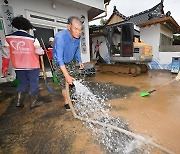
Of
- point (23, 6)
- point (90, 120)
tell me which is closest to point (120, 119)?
point (90, 120)

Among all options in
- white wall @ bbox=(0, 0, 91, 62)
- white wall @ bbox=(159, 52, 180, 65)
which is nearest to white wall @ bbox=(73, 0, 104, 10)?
white wall @ bbox=(0, 0, 91, 62)

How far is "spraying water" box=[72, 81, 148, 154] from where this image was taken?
1862 mm

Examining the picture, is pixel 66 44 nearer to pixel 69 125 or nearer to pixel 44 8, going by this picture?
pixel 69 125

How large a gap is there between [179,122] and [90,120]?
1574 mm

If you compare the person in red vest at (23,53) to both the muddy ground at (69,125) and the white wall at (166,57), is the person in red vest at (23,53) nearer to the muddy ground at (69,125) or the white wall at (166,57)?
the muddy ground at (69,125)

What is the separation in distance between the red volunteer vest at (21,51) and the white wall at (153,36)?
30.6ft

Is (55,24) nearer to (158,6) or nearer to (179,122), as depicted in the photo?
(179,122)

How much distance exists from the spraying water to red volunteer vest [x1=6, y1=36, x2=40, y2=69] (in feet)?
3.74

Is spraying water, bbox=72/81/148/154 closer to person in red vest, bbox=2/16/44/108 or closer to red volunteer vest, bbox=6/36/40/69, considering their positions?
person in red vest, bbox=2/16/44/108

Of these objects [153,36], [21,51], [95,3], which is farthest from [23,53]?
[153,36]

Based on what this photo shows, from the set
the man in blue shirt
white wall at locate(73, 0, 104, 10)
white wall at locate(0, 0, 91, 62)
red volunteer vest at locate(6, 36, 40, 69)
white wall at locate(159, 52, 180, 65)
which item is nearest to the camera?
the man in blue shirt

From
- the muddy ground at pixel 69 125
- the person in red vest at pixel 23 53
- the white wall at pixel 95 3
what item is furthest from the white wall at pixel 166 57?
the person in red vest at pixel 23 53

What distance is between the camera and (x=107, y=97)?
3.99 metres

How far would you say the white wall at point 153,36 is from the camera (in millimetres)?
10086
